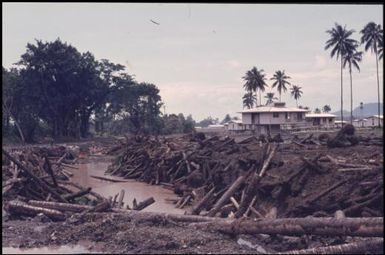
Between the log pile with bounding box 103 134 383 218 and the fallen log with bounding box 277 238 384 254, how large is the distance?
2.53m

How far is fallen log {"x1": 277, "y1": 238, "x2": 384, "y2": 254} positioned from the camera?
7723 mm

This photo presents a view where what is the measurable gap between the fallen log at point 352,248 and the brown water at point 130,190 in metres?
7.29

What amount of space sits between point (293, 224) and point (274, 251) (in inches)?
26.2

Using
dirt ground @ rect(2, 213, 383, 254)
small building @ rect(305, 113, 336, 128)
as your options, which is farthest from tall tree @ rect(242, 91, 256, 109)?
dirt ground @ rect(2, 213, 383, 254)

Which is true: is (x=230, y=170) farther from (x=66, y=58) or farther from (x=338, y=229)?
(x=66, y=58)

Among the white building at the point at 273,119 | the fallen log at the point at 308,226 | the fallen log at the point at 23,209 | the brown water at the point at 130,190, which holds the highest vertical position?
the white building at the point at 273,119

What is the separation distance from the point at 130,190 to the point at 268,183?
836 centimetres

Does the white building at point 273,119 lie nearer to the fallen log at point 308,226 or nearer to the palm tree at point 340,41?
the palm tree at point 340,41

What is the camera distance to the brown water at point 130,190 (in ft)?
52.5

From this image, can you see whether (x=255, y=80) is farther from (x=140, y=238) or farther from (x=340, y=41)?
(x=140, y=238)

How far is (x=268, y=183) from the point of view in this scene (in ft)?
45.6

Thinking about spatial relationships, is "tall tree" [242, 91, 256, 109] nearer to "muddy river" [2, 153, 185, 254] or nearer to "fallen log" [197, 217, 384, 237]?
"muddy river" [2, 153, 185, 254]

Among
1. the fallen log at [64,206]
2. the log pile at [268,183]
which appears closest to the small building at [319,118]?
the log pile at [268,183]

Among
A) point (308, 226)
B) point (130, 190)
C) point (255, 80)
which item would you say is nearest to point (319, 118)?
point (255, 80)
